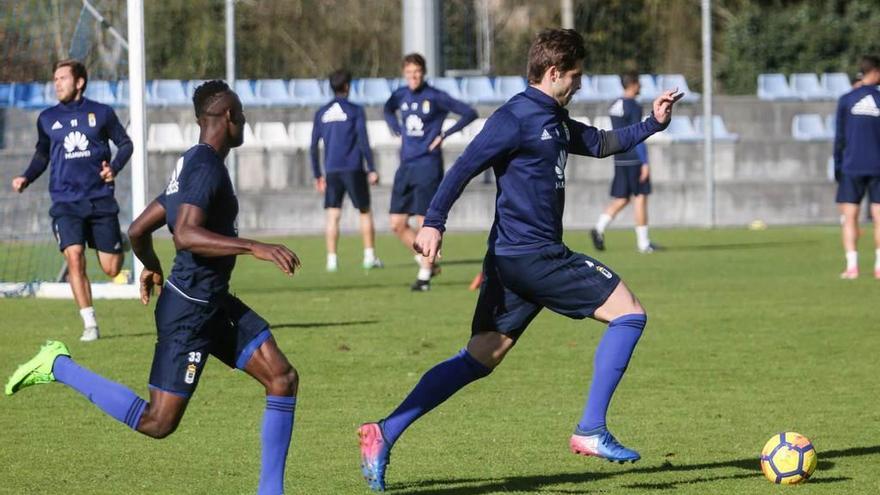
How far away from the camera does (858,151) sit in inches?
667

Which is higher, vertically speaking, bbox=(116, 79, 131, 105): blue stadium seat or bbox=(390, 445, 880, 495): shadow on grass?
bbox=(116, 79, 131, 105): blue stadium seat

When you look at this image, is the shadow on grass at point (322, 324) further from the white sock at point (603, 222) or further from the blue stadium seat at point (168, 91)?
the blue stadium seat at point (168, 91)

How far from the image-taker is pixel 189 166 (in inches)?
248

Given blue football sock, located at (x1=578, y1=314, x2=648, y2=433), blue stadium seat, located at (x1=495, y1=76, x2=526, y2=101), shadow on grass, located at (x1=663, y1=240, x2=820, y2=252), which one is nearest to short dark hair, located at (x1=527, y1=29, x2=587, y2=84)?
blue football sock, located at (x1=578, y1=314, x2=648, y2=433)

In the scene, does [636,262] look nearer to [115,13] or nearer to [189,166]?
[115,13]

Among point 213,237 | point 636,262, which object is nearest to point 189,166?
point 213,237

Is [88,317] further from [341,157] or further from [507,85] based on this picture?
[507,85]

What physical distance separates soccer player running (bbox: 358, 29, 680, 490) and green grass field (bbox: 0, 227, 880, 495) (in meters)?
0.45

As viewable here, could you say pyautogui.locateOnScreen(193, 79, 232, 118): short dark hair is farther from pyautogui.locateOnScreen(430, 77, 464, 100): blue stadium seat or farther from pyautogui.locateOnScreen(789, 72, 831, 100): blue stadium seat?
pyautogui.locateOnScreen(789, 72, 831, 100): blue stadium seat

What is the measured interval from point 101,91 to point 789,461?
43.4 feet

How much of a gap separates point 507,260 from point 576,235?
18074 mm

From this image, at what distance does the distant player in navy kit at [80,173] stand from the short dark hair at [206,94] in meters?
5.94

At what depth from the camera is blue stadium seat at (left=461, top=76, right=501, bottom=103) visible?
1172 inches

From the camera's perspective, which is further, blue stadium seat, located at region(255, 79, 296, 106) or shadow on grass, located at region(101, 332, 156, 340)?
blue stadium seat, located at region(255, 79, 296, 106)
